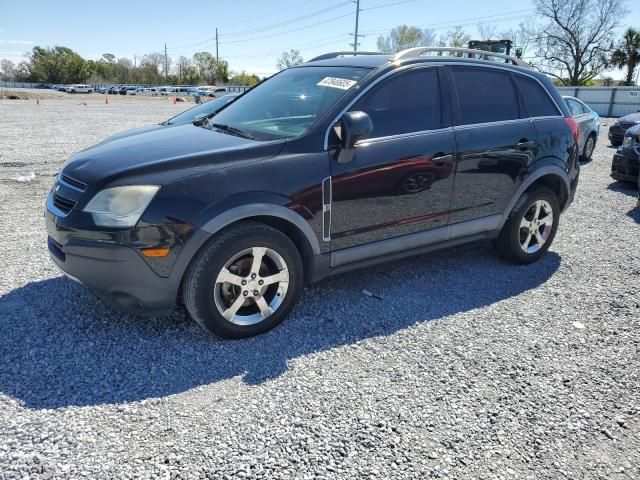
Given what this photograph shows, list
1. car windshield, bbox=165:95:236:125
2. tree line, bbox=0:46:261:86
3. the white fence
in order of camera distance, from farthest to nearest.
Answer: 1. tree line, bbox=0:46:261:86
2. the white fence
3. car windshield, bbox=165:95:236:125

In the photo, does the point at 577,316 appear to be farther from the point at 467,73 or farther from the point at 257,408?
the point at 257,408

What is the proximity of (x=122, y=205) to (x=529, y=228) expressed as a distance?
3764mm

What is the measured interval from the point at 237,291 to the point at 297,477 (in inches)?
54.2

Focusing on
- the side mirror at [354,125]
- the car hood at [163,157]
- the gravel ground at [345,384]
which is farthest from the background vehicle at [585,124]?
the car hood at [163,157]

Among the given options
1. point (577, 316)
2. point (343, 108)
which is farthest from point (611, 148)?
point (343, 108)

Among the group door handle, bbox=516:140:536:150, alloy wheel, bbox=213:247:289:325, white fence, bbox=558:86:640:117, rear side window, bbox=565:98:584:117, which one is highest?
white fence, bbox=558:86:640:117

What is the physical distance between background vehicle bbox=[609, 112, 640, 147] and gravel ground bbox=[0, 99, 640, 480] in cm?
1015

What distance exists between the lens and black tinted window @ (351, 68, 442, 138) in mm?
3693

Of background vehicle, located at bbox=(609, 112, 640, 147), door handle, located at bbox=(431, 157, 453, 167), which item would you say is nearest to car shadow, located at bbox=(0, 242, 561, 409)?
door handle, located at bbox=(431, 157, 453, 167)

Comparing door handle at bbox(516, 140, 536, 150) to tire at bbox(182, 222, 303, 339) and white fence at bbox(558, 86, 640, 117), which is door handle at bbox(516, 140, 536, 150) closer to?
tire at bbox(182, 222, 303, 339)

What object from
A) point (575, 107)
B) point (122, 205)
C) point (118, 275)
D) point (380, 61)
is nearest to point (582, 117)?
point (575, 107)

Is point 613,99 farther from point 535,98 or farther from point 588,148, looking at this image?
point 535,98

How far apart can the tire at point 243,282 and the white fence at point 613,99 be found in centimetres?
2998

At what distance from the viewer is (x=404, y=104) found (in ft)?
12.7
